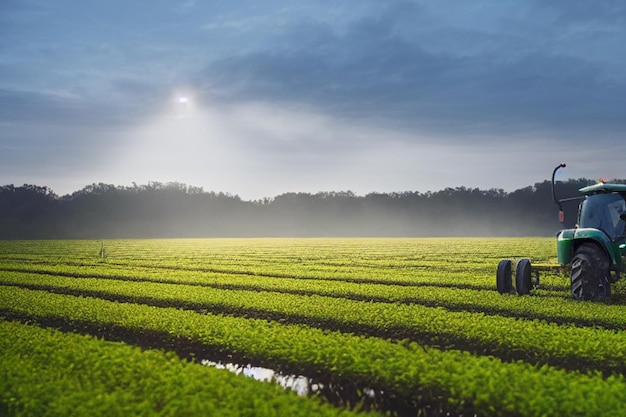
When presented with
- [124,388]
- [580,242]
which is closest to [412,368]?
[124,388]

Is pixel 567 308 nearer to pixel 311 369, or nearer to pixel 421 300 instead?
pixel 421 300

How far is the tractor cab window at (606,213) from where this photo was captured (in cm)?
1597

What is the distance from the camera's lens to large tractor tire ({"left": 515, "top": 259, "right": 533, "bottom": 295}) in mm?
17422

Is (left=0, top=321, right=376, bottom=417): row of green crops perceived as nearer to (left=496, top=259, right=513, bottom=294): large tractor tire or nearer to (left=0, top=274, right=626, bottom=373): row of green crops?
(left=0, top=274, right=626, bottom=373): row of green crops

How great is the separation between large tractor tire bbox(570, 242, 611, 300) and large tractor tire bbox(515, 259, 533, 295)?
68.3 inches

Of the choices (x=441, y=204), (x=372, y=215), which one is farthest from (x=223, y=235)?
(x=441, y=204)

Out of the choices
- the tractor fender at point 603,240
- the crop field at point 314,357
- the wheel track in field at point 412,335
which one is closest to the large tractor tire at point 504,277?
the crop field at point 314,357

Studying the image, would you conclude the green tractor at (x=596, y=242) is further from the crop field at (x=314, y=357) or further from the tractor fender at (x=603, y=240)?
the crop field at (x=314, y=357)

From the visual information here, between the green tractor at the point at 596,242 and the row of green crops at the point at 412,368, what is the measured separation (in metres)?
6.61

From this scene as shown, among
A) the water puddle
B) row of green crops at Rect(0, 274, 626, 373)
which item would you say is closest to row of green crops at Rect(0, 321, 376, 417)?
the water puddle

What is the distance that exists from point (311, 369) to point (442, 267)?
22.9m

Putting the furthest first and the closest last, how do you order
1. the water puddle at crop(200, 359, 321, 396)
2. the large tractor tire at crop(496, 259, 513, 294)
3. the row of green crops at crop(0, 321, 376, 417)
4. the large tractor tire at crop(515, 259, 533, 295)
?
the large tractor tire at crop(496, 259, 513, 294) → the large tractor tire at crop(515, 259, 533, 295) → the water puddle at crop(200, 359, 321, 396) → the row of green crops at crop(0, 321, 376, 417)

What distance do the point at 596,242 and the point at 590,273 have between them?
86 cm

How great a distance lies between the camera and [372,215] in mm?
145625
